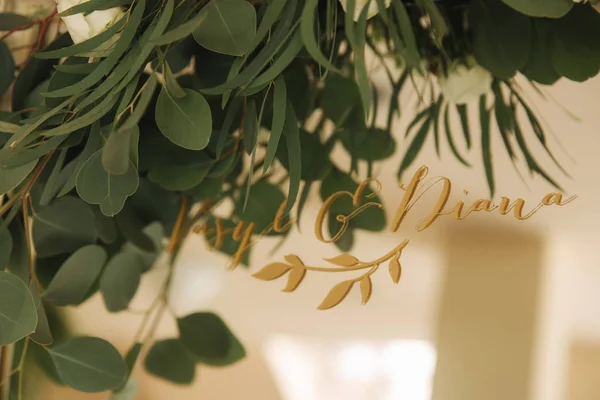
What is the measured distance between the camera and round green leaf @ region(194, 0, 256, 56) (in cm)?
37

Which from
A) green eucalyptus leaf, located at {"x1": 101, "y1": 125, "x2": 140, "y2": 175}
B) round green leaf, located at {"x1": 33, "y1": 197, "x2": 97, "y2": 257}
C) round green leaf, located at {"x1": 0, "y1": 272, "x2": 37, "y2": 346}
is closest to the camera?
green eucalyptus leaf, located at {"x1": 101, "y1": 125, "x2": 140, "y2": 175}

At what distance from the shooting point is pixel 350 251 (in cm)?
49

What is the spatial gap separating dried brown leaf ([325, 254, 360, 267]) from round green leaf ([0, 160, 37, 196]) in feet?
0.74

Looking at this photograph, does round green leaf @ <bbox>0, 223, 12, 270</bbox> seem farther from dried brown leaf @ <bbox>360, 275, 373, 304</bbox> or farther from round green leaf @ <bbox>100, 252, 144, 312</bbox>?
dried brown leaf @ <bbox>360, 275, 373, 304</bbox>

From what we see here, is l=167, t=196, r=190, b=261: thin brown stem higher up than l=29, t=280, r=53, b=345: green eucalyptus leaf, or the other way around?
l=167, t=196, r=190, b=261: thin brown stem

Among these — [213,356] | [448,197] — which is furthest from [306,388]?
[448,197]

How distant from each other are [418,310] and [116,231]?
0.27 m

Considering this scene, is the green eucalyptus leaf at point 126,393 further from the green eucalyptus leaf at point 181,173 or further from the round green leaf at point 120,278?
the green eucalyptus leaf at point 181,173

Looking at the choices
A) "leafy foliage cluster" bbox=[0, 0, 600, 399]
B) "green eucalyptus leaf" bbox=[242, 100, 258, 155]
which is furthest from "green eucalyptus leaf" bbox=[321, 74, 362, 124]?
"green eucalyptus leaf" bbox=[242, 100, 258, 155]

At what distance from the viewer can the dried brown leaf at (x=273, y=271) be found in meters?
0.51

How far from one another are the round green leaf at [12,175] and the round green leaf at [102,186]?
4cm

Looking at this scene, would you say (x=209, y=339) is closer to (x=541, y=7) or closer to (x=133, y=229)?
Answer: (x=133, y=229)

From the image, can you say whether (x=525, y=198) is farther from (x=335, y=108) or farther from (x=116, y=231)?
(x=116, y=231)

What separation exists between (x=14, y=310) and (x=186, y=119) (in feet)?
0.57
